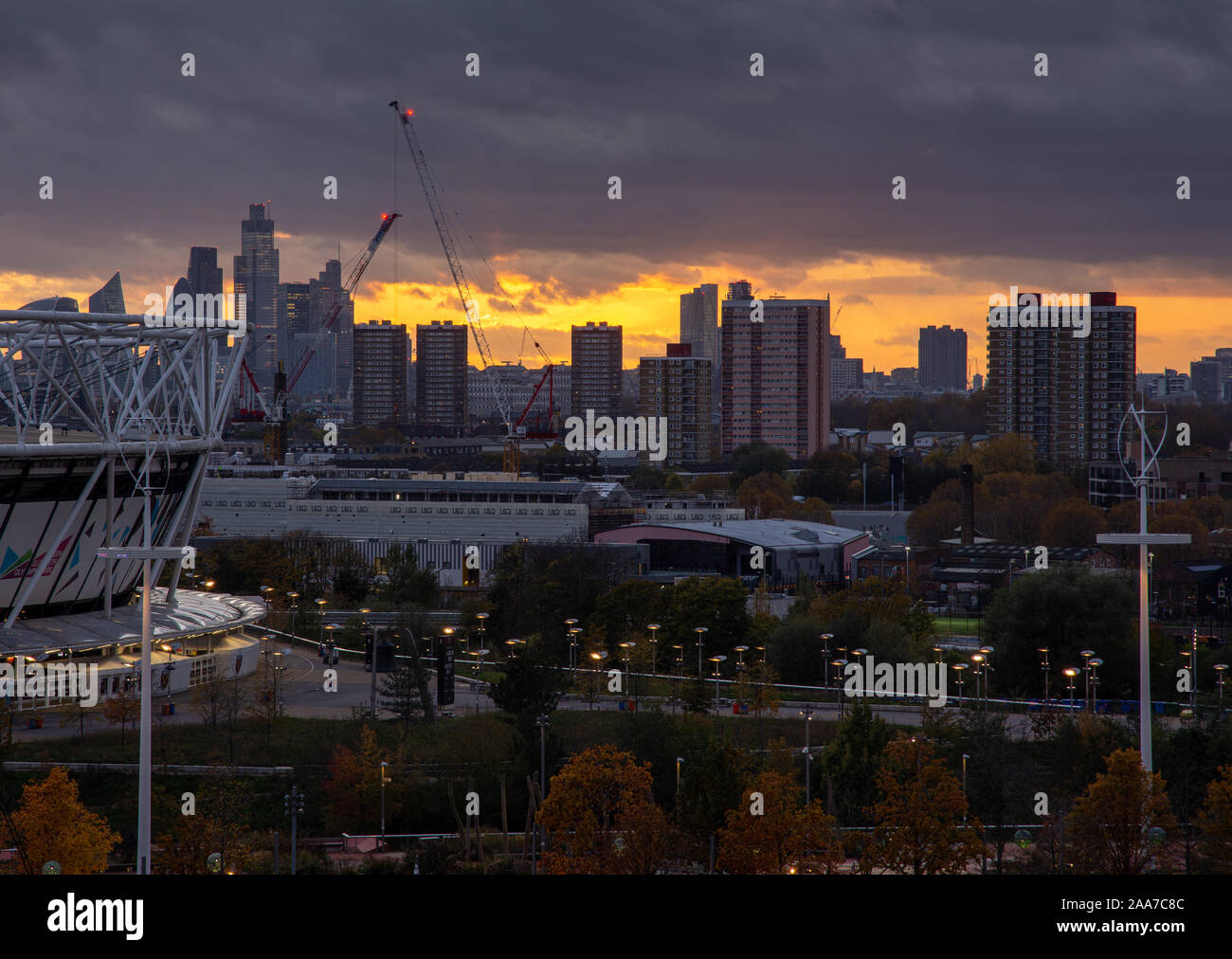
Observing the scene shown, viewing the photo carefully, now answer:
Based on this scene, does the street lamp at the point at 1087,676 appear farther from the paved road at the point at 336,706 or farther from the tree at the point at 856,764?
the tree at the point at 856,764

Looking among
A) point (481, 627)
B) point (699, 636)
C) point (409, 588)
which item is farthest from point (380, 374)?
point (699, 636)

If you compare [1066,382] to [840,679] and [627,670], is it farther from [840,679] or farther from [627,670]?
[627,670]

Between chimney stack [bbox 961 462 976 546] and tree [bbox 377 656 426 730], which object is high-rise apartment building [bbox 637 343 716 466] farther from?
tree [bbox 377 656 426 730]

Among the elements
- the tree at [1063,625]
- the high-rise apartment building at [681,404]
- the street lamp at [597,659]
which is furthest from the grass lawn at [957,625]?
the high-rise apartment building at [681,404]

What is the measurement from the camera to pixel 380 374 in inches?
6742

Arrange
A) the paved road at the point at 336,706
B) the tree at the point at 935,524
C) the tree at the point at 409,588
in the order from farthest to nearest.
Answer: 1. the tree at the point at 935,524
2. the tree at the point at 409,588
3. the paved road at the point at 336,706

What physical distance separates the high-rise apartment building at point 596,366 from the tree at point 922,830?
142 m

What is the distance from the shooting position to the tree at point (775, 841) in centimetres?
1608

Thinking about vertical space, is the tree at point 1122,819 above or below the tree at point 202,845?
above

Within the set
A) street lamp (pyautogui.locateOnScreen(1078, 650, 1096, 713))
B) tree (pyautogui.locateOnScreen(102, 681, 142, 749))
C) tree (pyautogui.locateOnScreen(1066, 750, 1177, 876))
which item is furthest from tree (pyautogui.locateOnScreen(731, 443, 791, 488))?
tree (pyautogui.locateOnScreen(1066, 750, 1177, 876))

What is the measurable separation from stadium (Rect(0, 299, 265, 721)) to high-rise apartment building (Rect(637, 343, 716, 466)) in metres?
88.6
